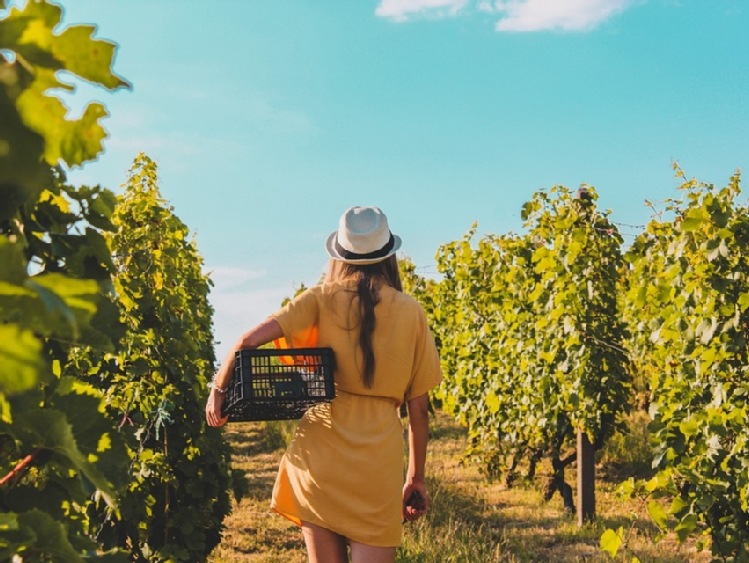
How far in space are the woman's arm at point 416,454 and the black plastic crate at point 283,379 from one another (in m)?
0.43

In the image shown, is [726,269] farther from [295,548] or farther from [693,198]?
[295,548]

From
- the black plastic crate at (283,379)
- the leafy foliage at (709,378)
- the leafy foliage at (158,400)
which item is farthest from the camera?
the leafy foliage at (158,400)

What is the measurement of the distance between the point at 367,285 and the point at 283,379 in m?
0.45

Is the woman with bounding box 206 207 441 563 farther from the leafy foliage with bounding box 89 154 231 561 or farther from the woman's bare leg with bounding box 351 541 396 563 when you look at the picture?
the leafy foliage with bounding box 89 154 231 561

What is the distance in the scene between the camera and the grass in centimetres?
601

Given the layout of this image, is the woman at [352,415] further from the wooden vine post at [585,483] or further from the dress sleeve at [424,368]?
the wooden vine post at [585,483]

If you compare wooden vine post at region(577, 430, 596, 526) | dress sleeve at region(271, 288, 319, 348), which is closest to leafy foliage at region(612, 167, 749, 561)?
dress sleeve at region(271, 288, 319, 348)

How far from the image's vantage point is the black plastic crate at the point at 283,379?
115 inches

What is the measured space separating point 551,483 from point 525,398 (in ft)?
3.05

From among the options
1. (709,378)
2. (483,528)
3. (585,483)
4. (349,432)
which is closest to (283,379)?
(349,432)

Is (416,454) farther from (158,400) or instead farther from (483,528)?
(483,528)

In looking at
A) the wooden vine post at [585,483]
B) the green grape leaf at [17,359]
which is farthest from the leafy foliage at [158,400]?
the green grape leaf at [17,359]

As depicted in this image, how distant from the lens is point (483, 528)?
7301mm

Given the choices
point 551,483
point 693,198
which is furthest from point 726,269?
point 551,483
